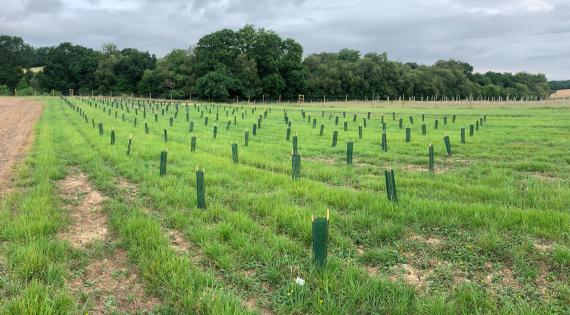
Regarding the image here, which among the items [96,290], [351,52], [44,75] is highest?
[351,52]

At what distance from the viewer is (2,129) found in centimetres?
2106

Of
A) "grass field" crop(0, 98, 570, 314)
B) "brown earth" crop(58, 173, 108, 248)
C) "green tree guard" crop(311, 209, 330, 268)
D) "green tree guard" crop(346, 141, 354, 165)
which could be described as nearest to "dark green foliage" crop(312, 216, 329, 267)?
"green tree guard" crop(311, 209, 330, 268)

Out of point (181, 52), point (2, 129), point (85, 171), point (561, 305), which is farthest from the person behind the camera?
point (181, 52)

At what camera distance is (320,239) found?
460 cm

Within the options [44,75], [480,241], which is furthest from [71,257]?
[44,75]

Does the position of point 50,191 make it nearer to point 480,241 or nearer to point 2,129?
point 480,241

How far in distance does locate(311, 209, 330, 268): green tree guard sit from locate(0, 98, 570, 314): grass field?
128 millimetres

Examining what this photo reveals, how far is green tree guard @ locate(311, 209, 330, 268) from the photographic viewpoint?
4.57m

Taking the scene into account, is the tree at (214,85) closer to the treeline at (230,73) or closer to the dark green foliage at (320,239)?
the treeline at (230,73)

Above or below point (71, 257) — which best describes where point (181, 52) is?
above

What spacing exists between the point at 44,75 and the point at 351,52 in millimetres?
67354

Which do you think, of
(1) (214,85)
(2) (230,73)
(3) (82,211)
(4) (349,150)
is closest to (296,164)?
(4) (349,150)

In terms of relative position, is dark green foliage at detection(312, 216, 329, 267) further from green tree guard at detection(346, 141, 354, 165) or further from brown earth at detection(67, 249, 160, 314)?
green tree guard at detection(346, 141, 354, 165)

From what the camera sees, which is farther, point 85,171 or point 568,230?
point 85,171
